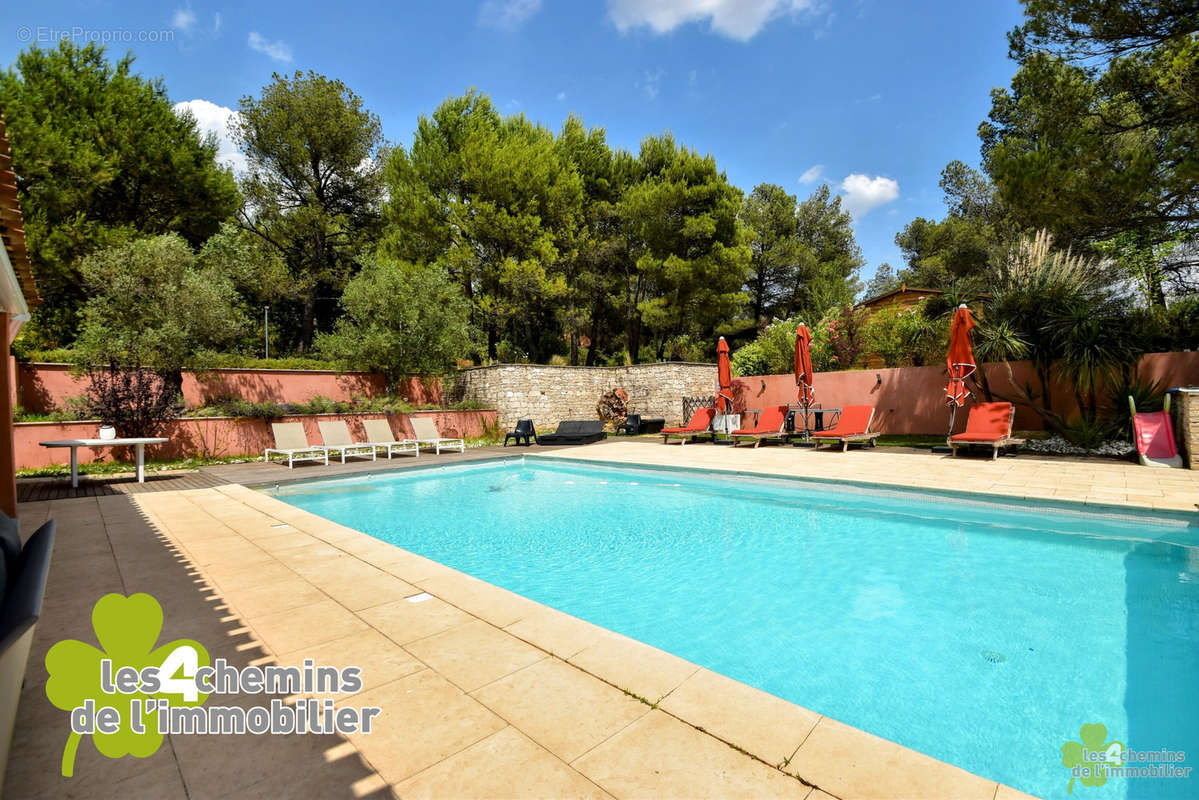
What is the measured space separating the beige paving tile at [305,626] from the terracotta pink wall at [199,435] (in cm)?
899

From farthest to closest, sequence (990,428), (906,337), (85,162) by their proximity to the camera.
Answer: (85,162), (906,337), (990,428)

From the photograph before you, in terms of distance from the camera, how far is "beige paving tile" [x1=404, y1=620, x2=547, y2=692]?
232 cm

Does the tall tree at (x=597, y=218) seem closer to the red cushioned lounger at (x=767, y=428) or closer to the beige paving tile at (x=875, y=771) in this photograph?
the red cushioned lounger at (x=767, y=428)

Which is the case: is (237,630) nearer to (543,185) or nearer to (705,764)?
(705,764)

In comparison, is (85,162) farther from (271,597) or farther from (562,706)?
(562,706)

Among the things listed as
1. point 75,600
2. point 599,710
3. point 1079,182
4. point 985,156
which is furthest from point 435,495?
point 985,156

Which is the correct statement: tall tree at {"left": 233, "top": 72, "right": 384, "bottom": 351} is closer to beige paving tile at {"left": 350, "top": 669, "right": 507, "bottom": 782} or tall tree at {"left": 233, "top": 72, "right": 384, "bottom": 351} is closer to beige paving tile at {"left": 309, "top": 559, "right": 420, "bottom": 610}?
beige paving tile at {"left": 309, "top": 559, "right": 420, "bottom": 610}

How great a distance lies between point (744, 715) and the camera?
6.46 ft

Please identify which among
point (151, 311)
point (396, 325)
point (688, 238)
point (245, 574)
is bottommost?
point (245, 574)

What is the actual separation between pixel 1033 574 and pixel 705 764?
4.25 m

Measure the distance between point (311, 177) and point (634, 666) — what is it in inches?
992

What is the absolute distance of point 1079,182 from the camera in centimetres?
877

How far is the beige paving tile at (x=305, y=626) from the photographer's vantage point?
266cm

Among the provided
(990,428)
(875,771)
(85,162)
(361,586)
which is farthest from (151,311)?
(990,428)
